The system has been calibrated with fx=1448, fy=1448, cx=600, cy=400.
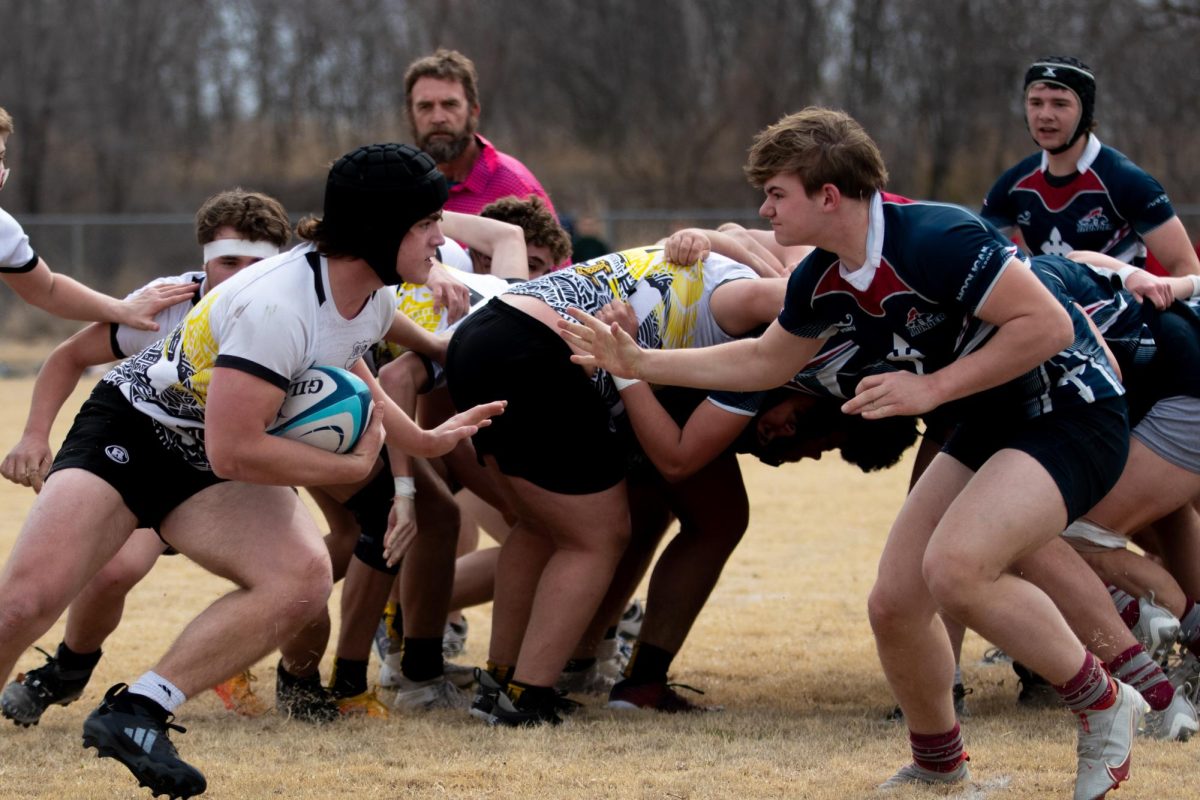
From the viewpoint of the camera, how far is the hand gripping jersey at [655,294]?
4812 millimetres

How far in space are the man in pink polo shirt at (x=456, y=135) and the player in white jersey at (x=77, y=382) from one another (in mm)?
1834

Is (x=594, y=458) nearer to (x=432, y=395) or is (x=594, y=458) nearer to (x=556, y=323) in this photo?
(x=556, y=323)

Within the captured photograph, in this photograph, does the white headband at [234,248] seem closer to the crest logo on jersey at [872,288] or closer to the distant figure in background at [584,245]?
the crest logo on jersey at [872,288]

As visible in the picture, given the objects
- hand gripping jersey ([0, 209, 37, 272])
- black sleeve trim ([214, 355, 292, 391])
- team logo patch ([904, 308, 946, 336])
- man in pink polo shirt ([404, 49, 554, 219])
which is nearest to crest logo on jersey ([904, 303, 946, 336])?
team logo patch ([904, 308, 946, 336])

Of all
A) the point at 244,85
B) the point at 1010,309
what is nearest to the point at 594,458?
the point at 1010,309

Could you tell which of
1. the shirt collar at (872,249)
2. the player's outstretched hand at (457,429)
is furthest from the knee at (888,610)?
the player's outstretched hand at (457,429)

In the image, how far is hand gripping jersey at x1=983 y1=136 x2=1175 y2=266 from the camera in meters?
5.64

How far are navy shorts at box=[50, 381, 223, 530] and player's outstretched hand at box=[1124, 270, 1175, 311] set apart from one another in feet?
9.77

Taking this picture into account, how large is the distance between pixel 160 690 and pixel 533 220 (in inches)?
106

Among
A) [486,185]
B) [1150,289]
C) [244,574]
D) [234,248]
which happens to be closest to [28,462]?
[234,248]

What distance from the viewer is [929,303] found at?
3.66 metres

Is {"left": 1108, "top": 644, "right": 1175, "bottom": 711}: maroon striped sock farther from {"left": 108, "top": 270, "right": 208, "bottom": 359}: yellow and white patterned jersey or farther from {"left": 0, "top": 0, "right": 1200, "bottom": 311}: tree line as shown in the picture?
{"left": 0, "top": 0, "right": 1200, "bottom": 311}: tree line

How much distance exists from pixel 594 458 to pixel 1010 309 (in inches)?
66.8

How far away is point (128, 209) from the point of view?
27.0m
